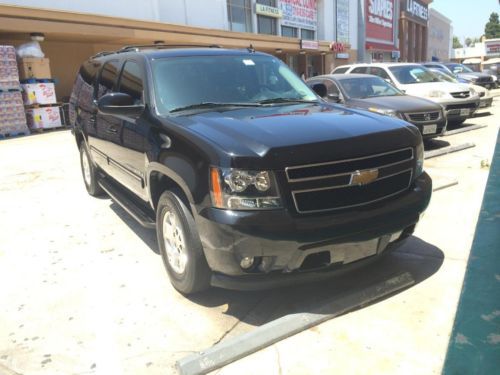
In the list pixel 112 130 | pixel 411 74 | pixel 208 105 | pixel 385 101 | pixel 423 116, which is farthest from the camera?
pixel 411 74

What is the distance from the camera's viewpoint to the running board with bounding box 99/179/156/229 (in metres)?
4.00

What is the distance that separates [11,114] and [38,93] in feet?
4.00

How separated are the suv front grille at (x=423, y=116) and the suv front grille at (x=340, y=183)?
5.41 metres

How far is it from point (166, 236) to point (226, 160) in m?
1.08

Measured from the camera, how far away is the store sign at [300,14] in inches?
1193

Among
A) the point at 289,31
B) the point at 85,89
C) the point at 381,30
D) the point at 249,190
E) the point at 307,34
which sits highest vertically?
the point at 381,30

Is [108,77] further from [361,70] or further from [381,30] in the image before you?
[381,30]

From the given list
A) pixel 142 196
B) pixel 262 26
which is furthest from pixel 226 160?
pixel 262 26

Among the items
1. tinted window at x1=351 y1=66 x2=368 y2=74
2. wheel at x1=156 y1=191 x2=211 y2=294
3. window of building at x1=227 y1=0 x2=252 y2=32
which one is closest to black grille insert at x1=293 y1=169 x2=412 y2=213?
wheel at x1=156 y1=191 x2=211 y2=294

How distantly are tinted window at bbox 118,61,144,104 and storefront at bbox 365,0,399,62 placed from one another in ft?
133

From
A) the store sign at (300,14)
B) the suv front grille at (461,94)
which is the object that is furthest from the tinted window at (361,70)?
the store sign at (300,14)

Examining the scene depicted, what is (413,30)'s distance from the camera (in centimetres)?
5719

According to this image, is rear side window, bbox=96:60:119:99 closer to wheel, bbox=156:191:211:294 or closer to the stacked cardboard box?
wheel, bbox=156:191:211:294

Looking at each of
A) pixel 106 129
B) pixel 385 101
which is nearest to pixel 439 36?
pixel 385 101
